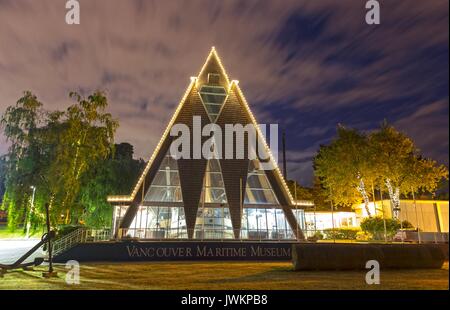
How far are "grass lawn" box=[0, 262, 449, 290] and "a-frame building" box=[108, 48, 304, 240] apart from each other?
8.38 meters

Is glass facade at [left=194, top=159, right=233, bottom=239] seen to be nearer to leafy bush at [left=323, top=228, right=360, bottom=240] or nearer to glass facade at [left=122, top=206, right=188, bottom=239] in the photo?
glass facade at [left=122, top=206, right=188, bottom=239]

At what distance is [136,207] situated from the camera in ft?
73.8

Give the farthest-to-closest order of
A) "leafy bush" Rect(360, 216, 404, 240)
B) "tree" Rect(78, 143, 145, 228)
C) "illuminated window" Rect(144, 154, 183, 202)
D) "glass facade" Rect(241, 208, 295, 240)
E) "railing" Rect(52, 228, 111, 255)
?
1. "tree" Rect(78, 143, 145, 228)
2. "leafy bush" Rect(360, 216, 404, 240)
3. "illuminated window" Rect(144, 154, 183, 202)
4. "glass facade" Rect(241, 208, 295, 240)
5. "railing" Rect(52, 228, 111, 255)

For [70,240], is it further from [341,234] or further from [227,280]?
[341,234]

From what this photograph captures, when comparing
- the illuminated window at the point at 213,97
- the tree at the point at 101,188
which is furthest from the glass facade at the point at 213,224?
the tree at the point at 101,188

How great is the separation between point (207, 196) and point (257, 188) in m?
3.91

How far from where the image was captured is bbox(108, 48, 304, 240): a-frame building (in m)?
22.4

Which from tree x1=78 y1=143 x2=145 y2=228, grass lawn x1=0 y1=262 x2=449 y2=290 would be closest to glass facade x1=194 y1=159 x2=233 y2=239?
grass lawn x1=0 y1=262 x2=449 y2=290

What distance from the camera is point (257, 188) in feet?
79.4

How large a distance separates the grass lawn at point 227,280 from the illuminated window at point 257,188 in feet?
32.7

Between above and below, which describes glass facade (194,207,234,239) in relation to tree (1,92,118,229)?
below

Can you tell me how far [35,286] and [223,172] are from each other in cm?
1503
